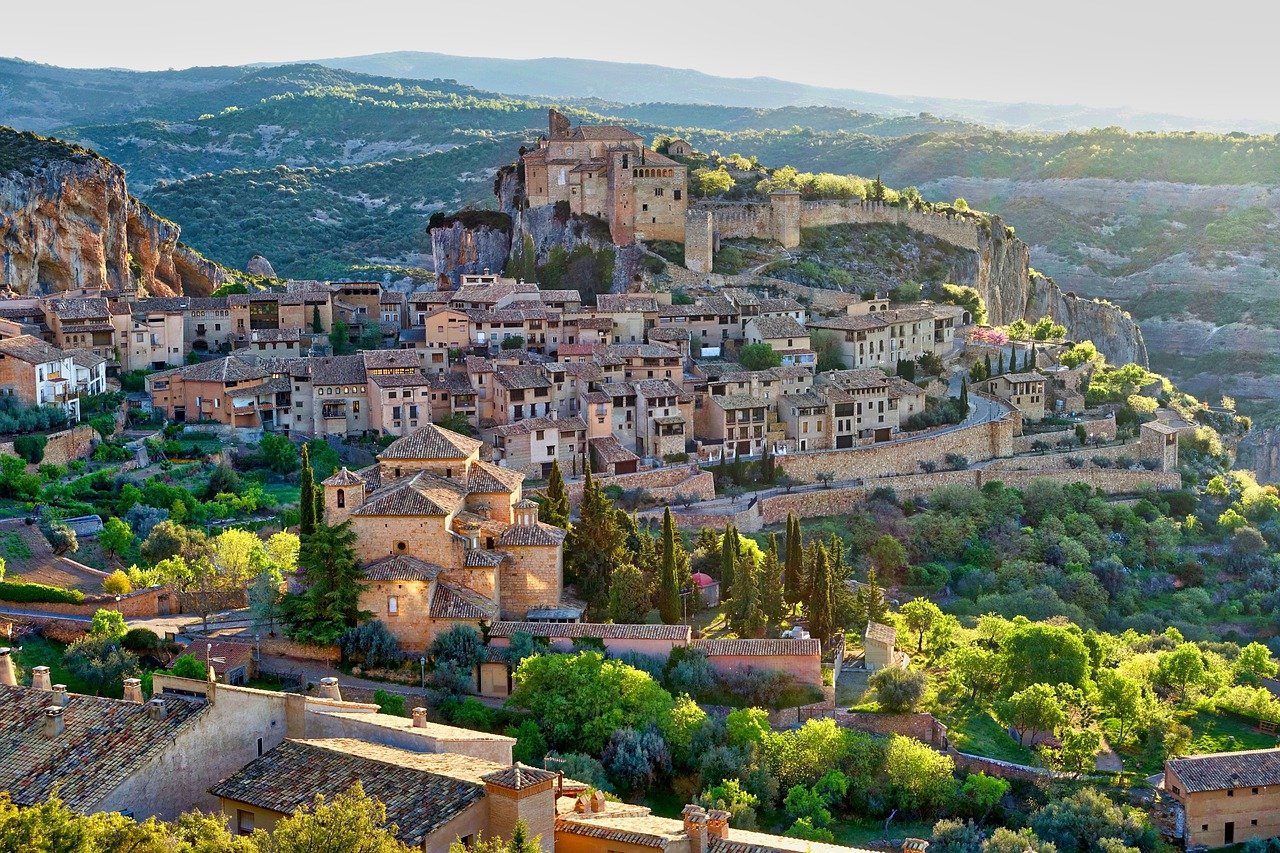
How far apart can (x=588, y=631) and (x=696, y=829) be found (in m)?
10.9

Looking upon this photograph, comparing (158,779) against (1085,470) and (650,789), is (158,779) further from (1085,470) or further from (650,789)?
(1085,470)

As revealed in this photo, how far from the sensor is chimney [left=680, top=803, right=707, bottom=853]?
18500 millimetres

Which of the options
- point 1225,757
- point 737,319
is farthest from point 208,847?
point 737,319

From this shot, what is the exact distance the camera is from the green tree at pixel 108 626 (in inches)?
1109

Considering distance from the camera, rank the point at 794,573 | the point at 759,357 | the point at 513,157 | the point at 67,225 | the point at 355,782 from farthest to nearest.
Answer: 1. the point at 513,157
2. the point at 67,225
3. the point at 759,357
4. the point at 794,573
5. the point at 355,782

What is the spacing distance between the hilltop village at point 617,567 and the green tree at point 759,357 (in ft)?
0.27

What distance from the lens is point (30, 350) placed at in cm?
4325

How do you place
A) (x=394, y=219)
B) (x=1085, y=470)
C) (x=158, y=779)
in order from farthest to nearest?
(x=394, y=219)
(x=1085, y=470)
(x=158, y=779)

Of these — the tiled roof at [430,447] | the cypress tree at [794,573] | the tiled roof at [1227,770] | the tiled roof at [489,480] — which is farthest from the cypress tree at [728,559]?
the tiled roof at [1227,770]

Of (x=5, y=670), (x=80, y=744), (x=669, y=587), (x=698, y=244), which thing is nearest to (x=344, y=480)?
(x=669, y=587)

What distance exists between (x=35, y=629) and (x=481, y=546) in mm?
7665

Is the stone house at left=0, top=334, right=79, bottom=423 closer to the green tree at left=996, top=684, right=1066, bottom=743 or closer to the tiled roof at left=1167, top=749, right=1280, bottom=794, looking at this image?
the green tree at left=996, top=684, right=1066, bottom=743

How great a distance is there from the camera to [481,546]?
30.7 metres

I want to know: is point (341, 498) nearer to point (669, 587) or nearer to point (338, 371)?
point (669, 587)
